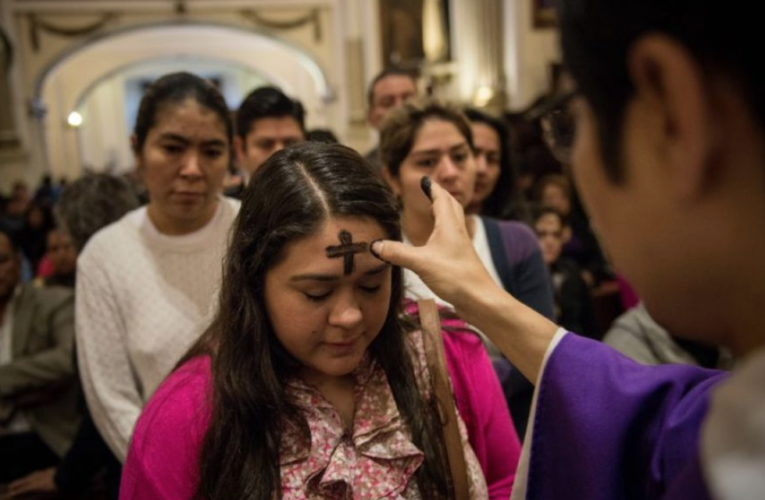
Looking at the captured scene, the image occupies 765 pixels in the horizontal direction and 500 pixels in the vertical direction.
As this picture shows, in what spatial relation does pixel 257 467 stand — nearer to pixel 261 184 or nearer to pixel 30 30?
pixel 261 184

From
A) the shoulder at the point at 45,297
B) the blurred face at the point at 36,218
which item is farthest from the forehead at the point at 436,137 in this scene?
the blurred face at the point at 36,218

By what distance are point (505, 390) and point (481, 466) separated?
52cm

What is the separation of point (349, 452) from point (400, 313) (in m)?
0.33

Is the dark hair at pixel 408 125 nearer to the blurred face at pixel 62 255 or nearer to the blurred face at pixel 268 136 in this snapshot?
the blurred face at pixel 268 136

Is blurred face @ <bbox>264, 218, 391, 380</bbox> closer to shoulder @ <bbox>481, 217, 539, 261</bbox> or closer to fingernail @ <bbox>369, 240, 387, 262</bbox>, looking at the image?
fingernail @ <bbox>369, 240, 387, 262</bbox>

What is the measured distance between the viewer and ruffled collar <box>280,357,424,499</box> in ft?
3.94

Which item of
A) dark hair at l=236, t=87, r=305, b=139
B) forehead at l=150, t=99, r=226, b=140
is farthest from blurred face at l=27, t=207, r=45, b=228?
forehead at l=150, t=99, r=226, b=140

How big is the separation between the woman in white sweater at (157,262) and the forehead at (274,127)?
37 centimetres

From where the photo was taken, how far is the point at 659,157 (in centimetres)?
54

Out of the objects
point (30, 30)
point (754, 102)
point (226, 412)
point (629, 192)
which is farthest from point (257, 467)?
point (30, 30)

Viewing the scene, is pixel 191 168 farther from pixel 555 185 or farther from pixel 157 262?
pixel 555 185

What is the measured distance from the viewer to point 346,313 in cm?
124

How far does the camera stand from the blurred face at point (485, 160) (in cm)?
266

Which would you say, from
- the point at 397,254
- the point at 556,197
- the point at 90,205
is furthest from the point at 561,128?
the point at 556,197
